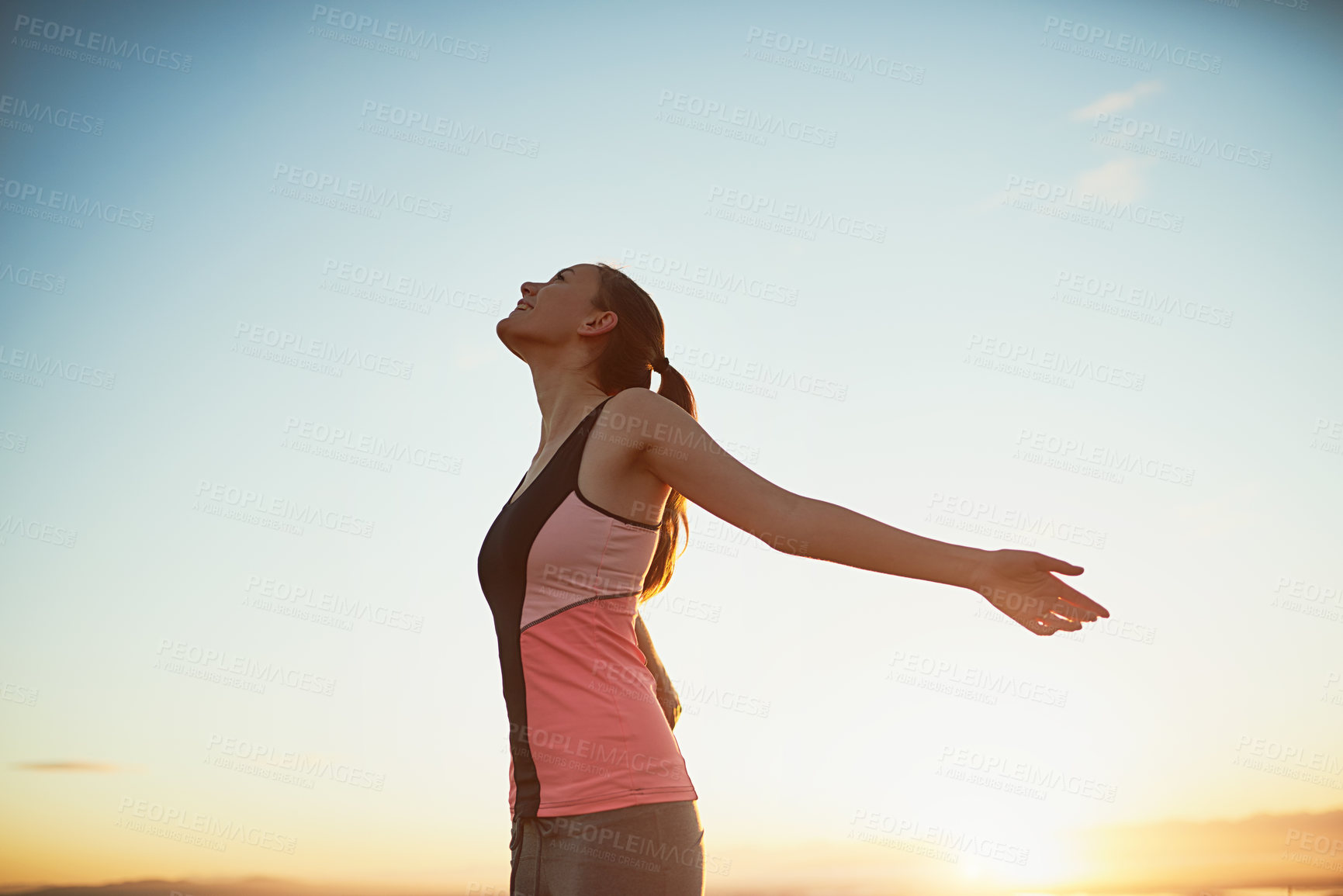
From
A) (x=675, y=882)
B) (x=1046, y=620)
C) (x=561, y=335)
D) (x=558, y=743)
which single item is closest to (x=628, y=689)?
(x=558, y=743)

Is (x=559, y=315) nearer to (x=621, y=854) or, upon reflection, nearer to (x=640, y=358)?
(x=640, y=358)

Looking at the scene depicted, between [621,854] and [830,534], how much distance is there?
2.61 feet

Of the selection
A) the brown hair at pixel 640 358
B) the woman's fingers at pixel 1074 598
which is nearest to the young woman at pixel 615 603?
the woman's fingers at pixel 1074 598

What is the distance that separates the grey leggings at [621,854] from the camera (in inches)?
81.6

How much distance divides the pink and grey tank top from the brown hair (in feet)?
1.63

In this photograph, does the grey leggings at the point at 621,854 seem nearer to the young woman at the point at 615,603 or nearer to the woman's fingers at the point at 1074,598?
the young woman at the point at 615,603

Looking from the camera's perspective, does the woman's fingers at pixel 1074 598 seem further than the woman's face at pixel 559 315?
No

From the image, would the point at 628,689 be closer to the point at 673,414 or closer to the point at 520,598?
the point at 520,598

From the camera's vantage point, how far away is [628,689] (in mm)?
2240

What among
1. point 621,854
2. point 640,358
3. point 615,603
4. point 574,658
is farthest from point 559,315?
point 621,854

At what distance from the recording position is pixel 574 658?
2.24m

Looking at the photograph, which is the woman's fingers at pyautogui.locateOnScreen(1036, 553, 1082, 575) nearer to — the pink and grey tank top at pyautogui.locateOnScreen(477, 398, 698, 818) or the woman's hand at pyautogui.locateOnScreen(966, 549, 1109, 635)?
the woman's hand at pyautogui.locateOnScreen(966, 549, 1109, 635)

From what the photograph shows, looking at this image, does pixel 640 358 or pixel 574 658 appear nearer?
pixel 574 658

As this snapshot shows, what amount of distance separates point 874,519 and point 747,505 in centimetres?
28
